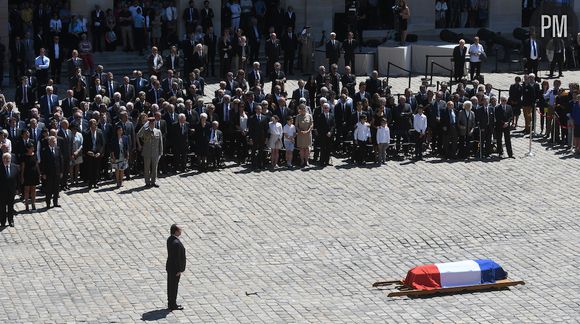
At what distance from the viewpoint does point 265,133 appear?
36375mm

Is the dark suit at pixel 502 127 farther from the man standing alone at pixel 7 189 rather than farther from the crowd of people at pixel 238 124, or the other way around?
the man standing alone at pixel 7 189

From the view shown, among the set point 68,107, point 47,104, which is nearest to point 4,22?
point 47,104

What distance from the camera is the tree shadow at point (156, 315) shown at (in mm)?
26114

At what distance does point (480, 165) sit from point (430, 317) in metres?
11.3

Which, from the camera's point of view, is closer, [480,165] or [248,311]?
[248,311]

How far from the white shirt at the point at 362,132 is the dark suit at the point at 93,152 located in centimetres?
576

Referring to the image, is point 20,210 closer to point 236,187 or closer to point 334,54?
point 236,187

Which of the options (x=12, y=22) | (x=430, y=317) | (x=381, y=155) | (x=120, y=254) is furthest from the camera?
(x=12, y=22)

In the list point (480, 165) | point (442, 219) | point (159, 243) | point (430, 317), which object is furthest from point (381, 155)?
point (430, 317)

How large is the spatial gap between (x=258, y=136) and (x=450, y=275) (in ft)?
30.8

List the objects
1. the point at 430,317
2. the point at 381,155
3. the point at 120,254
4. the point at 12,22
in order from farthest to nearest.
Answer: the point at 12,22 → the point at 381,155 → the point at 120,254 → the point at 430,317

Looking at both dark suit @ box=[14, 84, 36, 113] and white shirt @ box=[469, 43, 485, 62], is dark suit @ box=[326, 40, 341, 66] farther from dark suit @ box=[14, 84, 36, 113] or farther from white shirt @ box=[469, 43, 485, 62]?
dark suit @ box=[14, 84, 36, 113]

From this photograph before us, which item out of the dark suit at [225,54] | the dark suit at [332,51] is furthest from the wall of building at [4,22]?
the dark suit at [332,51]

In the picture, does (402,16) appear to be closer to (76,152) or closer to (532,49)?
(532,49)
